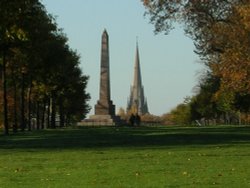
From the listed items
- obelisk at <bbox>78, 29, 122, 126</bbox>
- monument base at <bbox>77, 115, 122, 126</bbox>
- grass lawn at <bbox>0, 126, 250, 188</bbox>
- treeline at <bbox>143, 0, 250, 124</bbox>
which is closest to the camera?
grass lawn at <bbox>0, 126, 250, 188</bbox>

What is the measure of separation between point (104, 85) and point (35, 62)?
35.0m

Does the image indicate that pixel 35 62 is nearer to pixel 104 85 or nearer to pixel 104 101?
pixel 104 85

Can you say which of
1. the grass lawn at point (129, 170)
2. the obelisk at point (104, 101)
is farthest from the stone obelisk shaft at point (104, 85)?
the grass lawn at point (129, 170)

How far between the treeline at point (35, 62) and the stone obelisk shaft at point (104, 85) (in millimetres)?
3405

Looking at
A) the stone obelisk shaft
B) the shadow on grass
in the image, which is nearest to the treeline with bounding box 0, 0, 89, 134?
the stone obelisk shaft

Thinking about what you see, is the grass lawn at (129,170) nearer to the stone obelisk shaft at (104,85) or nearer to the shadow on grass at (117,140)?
the shadow on grass at (117,140)

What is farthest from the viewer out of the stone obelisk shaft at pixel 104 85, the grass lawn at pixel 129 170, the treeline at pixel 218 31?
the stone obelisk shaft at pixel 104 85

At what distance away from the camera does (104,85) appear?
108 meters

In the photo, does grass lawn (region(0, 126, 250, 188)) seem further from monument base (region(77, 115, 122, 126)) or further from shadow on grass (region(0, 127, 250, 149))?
monument base (region(77, 115, 122, 126))

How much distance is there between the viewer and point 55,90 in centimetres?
9606

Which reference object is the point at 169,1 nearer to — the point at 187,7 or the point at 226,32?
the point at 187,7

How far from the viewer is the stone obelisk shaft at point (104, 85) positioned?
105250mm

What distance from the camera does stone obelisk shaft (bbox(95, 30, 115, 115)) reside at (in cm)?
10525

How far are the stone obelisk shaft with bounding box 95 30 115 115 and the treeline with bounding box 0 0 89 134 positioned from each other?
3.41 m
